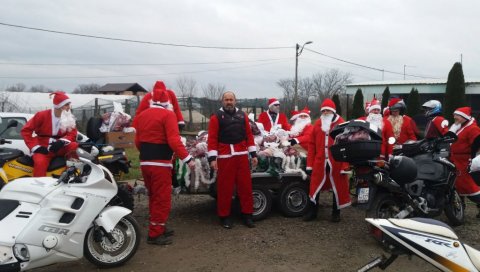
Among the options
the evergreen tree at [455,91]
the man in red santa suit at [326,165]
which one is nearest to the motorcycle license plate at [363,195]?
the man in red santa suit at [326,165]

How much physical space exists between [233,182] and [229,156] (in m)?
0.38

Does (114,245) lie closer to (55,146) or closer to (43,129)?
(55,146)

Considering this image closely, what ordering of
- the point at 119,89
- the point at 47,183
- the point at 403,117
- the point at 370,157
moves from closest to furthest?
the point at 47,183
the point at 370,157
the point at 403,117
the point at 119,89

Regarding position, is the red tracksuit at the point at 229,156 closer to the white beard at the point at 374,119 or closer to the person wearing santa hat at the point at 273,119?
the person wearing santa hat at the point at 273,119

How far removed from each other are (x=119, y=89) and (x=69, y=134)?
60.8 meters

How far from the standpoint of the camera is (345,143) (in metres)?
5.25

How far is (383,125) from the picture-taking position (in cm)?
692

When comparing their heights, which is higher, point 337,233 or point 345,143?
point 345,143

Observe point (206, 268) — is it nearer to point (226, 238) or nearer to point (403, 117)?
point (226, 238)

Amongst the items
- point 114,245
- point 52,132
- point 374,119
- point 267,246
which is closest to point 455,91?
point 374,119

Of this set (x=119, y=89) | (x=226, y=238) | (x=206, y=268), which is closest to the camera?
(x=206, y=268)

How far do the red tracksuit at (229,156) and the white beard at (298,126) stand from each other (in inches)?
57.8

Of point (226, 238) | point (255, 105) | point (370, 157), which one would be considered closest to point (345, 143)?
point (370, 157)

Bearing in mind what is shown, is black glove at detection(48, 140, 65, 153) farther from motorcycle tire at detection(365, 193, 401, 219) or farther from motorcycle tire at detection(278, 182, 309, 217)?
motorcycle tire at detection(365, 193, 401, 219)
